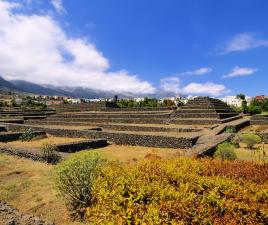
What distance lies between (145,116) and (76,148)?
20459mm

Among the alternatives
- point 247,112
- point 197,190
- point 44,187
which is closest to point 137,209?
point 197,190

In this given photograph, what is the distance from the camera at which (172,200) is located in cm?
579

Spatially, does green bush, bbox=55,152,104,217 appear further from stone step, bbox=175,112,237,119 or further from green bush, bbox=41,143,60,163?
stone step, bbox=175,112,237,119

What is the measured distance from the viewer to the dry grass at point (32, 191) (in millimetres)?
8305

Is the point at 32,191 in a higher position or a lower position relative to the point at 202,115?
lower

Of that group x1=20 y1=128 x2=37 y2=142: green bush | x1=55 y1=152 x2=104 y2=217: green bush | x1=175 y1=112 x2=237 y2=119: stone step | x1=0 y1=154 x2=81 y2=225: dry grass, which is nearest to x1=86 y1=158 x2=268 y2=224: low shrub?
x1=55 y1=152 x2=104 y2=217: green bush

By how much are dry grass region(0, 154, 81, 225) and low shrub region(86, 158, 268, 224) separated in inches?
60.7

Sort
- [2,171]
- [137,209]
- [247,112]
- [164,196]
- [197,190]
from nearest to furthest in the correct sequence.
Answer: [137,209] < [164,196] < [197,190] < [2,171] < [247,112]

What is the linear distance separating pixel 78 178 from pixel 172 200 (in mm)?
3221

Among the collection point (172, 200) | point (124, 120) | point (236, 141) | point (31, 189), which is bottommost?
point (31, 189)

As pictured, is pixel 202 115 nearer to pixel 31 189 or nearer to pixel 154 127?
pixel 154 127

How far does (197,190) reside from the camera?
663cm

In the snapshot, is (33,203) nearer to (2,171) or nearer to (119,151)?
(2,171)

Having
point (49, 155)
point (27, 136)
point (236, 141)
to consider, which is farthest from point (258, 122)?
point (49, 155)
